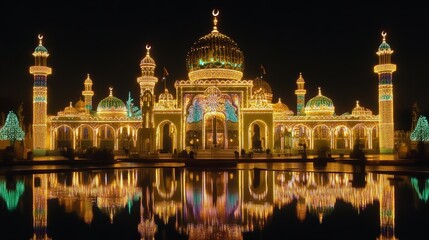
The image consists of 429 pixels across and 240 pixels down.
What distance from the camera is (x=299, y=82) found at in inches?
1845

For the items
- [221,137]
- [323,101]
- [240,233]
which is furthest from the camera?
[323,101]

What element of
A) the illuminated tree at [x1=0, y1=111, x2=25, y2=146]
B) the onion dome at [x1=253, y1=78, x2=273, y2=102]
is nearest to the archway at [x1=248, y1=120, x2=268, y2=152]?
the onion dome at [x1=253, y1=78, x2=273, y2=102]

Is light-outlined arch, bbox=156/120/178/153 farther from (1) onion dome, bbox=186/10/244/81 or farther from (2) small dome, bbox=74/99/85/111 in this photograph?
(2) small dome, bbox=74/99/85/111

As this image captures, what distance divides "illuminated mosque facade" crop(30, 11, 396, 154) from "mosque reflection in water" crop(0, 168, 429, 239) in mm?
19008

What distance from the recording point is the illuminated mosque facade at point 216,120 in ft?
114

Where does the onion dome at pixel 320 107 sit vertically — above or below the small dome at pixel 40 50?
below

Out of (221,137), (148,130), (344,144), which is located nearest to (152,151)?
(148,130)

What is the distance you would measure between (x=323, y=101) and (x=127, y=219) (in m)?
36.1

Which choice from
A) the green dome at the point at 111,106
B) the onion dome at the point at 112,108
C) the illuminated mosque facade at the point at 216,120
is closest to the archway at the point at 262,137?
the illuminated mosque facade at the point at 216,120

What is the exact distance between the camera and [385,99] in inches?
1417

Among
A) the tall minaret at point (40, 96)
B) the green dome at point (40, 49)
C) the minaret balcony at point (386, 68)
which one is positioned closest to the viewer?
the tall minaret at point (40, 96)

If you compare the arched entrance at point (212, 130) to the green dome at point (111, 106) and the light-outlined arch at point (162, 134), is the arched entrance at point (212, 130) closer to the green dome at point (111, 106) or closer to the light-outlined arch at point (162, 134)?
the light-outlined arch at point (162, 134)

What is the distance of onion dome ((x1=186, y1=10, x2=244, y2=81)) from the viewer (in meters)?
36.0

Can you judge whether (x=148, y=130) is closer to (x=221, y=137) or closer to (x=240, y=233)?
(x=221, y=137)
